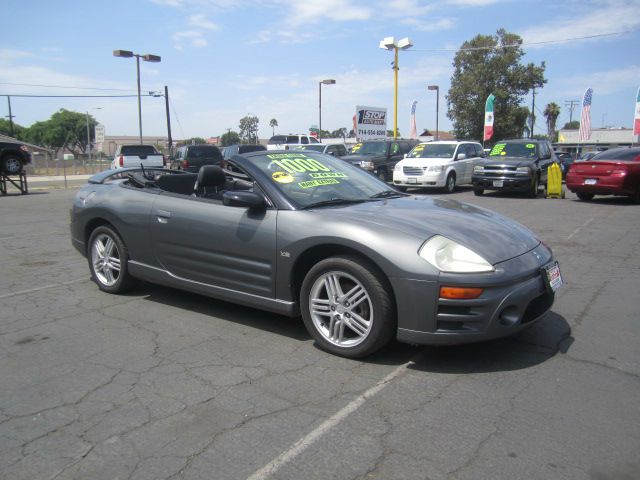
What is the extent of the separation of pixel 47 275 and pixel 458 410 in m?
5.23

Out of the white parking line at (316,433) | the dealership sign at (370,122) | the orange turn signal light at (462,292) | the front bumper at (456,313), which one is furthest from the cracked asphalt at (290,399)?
the dealership sign at (370,122)

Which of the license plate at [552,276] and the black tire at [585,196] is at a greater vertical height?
the license plate at [552,276]

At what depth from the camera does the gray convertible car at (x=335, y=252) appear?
3.29m

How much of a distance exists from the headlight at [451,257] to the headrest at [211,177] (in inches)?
80.7

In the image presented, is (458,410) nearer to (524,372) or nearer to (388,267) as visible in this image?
(524,372)

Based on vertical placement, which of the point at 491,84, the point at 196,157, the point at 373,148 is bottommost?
the point at 196,157

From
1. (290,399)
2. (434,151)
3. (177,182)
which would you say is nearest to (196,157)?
(434,151)

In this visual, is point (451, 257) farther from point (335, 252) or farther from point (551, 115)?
point (551, 115)

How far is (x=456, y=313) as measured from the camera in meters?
3.25

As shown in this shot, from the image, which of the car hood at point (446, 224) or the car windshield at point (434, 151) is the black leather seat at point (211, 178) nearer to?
the car hood at point (446, 224)

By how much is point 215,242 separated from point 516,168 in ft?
41.6

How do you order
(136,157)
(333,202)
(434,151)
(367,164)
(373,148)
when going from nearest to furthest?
(333,202) → (434,151) → (367,164) → (373,148) → (136,157)

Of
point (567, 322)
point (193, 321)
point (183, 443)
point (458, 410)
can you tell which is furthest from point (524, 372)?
point (193, 321)

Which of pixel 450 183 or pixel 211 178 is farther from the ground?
pixel 211 178
